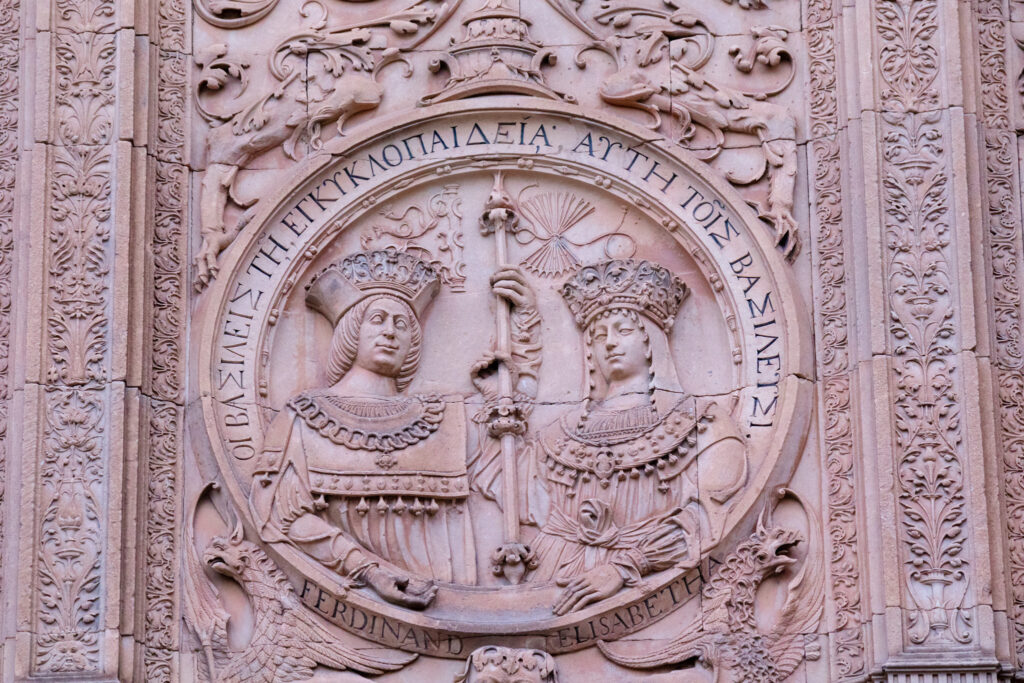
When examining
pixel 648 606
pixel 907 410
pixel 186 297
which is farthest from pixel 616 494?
pixel 186 297

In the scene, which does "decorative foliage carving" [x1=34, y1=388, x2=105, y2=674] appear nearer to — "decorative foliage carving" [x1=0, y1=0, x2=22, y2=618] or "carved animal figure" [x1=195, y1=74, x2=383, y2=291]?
"decorative foliage carving" [x1=0, y1=0, x2=22, y2=618]

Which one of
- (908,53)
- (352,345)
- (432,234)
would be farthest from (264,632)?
(908,53)

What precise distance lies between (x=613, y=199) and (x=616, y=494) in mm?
1939

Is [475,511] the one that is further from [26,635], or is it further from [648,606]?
[26,635]

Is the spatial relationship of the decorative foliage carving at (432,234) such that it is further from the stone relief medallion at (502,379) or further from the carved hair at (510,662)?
the carved hair at (510,662)

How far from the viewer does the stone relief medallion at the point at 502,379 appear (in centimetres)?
1631

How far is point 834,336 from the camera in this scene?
16703 millimetres

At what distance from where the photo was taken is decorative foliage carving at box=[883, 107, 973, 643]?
626 inches

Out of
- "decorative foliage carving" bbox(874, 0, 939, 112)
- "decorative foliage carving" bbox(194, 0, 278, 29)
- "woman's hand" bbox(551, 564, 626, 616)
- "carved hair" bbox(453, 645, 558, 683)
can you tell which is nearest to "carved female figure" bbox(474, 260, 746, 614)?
"woman's hand" bbox(551, 564, 626, 616)

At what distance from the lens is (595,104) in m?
17.3

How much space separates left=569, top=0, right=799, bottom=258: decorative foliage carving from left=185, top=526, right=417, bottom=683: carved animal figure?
12.0ft

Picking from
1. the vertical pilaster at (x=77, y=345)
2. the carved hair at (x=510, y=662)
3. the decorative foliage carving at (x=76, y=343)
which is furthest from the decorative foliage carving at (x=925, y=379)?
the decorative foliage carving at (x=76, y=343)

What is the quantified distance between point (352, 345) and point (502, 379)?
95 cm

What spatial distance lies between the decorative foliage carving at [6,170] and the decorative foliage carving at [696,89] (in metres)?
3.48
